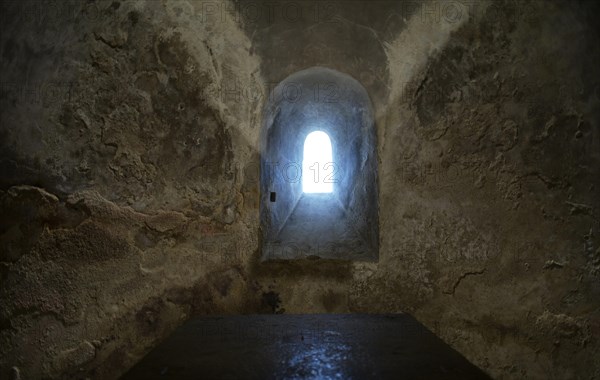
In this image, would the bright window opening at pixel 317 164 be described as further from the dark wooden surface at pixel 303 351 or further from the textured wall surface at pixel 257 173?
the dark wooden surface at pixel 303 351

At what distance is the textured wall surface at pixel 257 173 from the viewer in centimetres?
206

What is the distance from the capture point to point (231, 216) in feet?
7.25

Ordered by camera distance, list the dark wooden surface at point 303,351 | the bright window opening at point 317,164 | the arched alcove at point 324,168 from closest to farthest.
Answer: the dark wooden surface at point 303,351 < the arched alcove at point 324,168 < the bright window opening at point 317,164

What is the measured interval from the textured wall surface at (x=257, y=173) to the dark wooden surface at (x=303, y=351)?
1.95 feet

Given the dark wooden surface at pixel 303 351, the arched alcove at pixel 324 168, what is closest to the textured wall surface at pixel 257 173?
the arched alcove at pixel 324 168

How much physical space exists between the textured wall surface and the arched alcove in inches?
5.3

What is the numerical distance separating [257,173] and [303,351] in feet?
3.81

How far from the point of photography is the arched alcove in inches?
92.5

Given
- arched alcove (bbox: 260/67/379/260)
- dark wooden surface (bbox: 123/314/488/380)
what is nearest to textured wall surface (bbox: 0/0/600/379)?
arched alcove (bbox: 260/67/379/260)

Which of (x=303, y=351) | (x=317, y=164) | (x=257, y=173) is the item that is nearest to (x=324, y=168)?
(x=317, y=164)

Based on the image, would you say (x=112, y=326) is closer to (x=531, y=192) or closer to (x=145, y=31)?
(x=145, y=31)

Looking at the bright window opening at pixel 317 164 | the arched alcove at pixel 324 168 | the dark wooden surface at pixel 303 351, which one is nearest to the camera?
the dark wooden surface at pixel 303 351

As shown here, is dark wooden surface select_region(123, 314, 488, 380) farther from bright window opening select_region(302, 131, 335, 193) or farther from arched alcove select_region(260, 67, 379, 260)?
bright window opening select_region(302, 131, 335, 193)

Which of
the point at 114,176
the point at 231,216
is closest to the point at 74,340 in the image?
the point at 114,176
